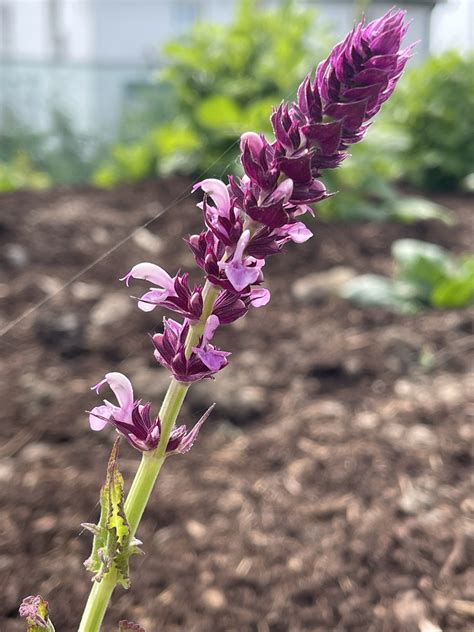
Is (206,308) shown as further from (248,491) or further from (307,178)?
(248,491)

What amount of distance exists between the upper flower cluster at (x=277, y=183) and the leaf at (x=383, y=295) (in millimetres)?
2790

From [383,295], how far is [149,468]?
2831mm

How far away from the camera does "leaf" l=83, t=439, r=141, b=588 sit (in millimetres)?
697

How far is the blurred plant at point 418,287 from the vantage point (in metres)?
3.40

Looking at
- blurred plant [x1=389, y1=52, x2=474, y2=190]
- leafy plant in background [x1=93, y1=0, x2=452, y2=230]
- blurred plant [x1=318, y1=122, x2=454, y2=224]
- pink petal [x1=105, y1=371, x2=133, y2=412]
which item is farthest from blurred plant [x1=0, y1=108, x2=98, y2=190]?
pink petal [x1=105, y1=371, x2=133, y2=412]

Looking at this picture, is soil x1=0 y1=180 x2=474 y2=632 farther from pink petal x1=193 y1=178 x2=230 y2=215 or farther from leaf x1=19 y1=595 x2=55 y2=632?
leaf x1=19 y1=595 x2=55 y2=632

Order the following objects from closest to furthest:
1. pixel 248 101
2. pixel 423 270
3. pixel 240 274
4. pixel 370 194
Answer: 1. pixel 240 274
2. pixel 423 270
3. pixel 248 101
4. pixel 370 194

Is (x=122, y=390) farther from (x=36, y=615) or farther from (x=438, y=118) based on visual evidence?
(x=438, y=118)

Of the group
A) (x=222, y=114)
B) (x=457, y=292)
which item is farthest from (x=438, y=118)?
(x=457, y=292)

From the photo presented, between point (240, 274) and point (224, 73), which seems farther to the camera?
point (224, 73)

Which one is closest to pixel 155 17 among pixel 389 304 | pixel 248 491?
pixel 389 304

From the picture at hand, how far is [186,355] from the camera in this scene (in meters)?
0.67

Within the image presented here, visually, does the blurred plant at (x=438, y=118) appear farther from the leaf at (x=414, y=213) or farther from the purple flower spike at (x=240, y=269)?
the purple flower spike at (x=240, y=269)

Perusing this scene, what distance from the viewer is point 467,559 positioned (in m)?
1.73
